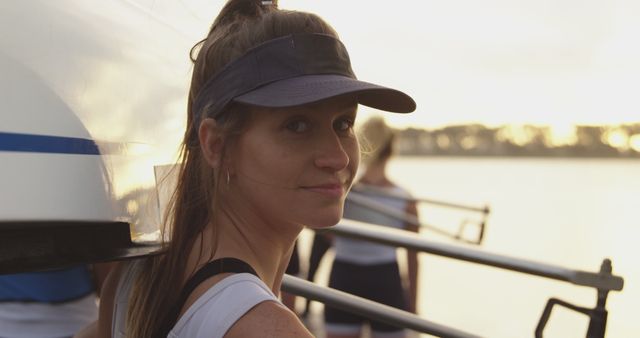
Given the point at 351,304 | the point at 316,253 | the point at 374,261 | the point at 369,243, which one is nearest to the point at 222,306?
the point at 351,304

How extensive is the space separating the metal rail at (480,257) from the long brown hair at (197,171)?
0.73 meters

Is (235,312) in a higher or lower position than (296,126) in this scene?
lower

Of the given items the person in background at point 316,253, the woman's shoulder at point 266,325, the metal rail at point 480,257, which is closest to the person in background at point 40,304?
the metal rail at point 480,257

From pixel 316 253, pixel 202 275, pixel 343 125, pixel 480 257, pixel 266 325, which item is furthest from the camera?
pixel 316 253

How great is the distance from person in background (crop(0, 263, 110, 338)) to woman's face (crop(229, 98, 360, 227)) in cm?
90

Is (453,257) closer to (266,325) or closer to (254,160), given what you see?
(254,160)

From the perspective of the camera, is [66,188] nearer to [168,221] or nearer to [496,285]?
[168,221]

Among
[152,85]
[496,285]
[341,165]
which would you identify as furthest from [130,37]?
[496,285]

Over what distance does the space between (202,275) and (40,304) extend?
97 cm

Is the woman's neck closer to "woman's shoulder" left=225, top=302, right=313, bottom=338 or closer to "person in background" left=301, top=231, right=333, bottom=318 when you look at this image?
"woman's shoulder" left=225, top=302, right=313, bottom=338

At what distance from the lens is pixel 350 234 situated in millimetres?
1944

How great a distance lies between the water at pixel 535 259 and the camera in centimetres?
585

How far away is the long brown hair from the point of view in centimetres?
114

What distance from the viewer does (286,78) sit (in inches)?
43.6
